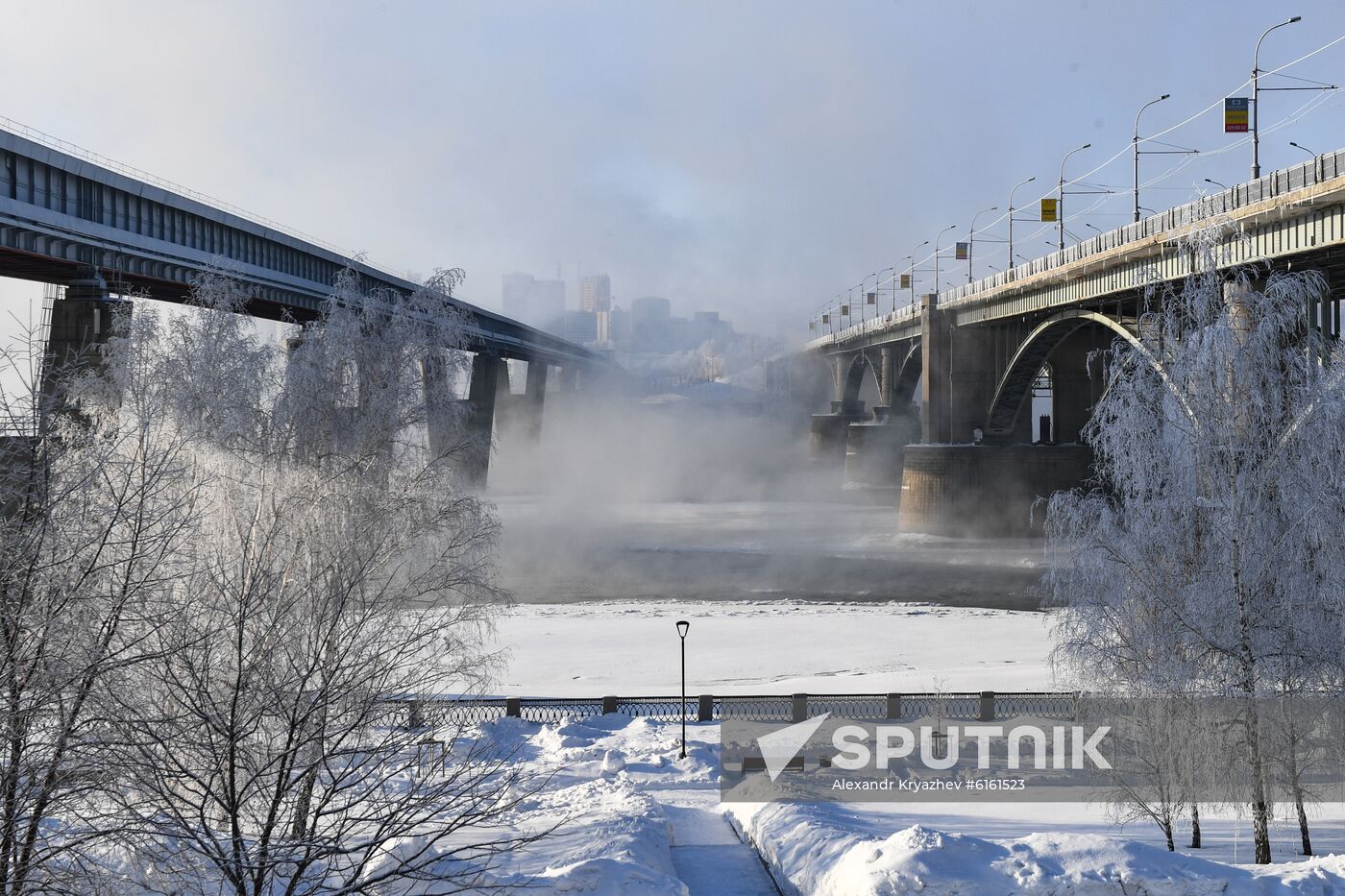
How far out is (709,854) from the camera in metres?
12.6

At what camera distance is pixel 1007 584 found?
138 feet

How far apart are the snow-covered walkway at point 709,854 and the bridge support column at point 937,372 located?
49.0m

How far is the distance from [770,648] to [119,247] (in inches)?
879

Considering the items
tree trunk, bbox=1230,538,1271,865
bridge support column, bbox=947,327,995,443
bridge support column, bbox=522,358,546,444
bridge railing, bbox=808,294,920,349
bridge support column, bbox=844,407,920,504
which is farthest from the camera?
bridge support column, bbox=522,358,546,444

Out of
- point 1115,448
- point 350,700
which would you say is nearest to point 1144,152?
point 1115,448

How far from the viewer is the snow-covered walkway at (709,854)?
37.4 ft

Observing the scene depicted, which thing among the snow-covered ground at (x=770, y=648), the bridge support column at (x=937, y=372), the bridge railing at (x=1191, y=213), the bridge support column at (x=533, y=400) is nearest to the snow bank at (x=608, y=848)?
the snow-covered ground at (x=770, y=648)

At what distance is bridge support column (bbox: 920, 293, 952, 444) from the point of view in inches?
2427

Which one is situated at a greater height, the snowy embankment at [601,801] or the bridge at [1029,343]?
the bridge at [1029,343]

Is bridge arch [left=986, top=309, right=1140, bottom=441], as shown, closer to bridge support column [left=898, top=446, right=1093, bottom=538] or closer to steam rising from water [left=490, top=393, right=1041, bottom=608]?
bridge support column [left=898, top=446, right=1093, bottom=538]

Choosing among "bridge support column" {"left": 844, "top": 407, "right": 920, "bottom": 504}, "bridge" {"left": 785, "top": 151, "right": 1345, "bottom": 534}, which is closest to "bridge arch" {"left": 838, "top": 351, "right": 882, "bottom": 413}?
"bridge support column" {"left": 844, "top": 407, "right": 920, "bottom": 504}

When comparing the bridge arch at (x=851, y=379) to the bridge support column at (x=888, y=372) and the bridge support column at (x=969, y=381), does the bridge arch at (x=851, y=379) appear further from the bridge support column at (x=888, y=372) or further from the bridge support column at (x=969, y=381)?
the bridge support column at (x=969, y=381)

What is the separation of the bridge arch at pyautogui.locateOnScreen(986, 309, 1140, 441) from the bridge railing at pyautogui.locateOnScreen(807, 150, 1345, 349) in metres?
2.64

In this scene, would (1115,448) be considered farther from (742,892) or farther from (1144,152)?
(1144,152)
